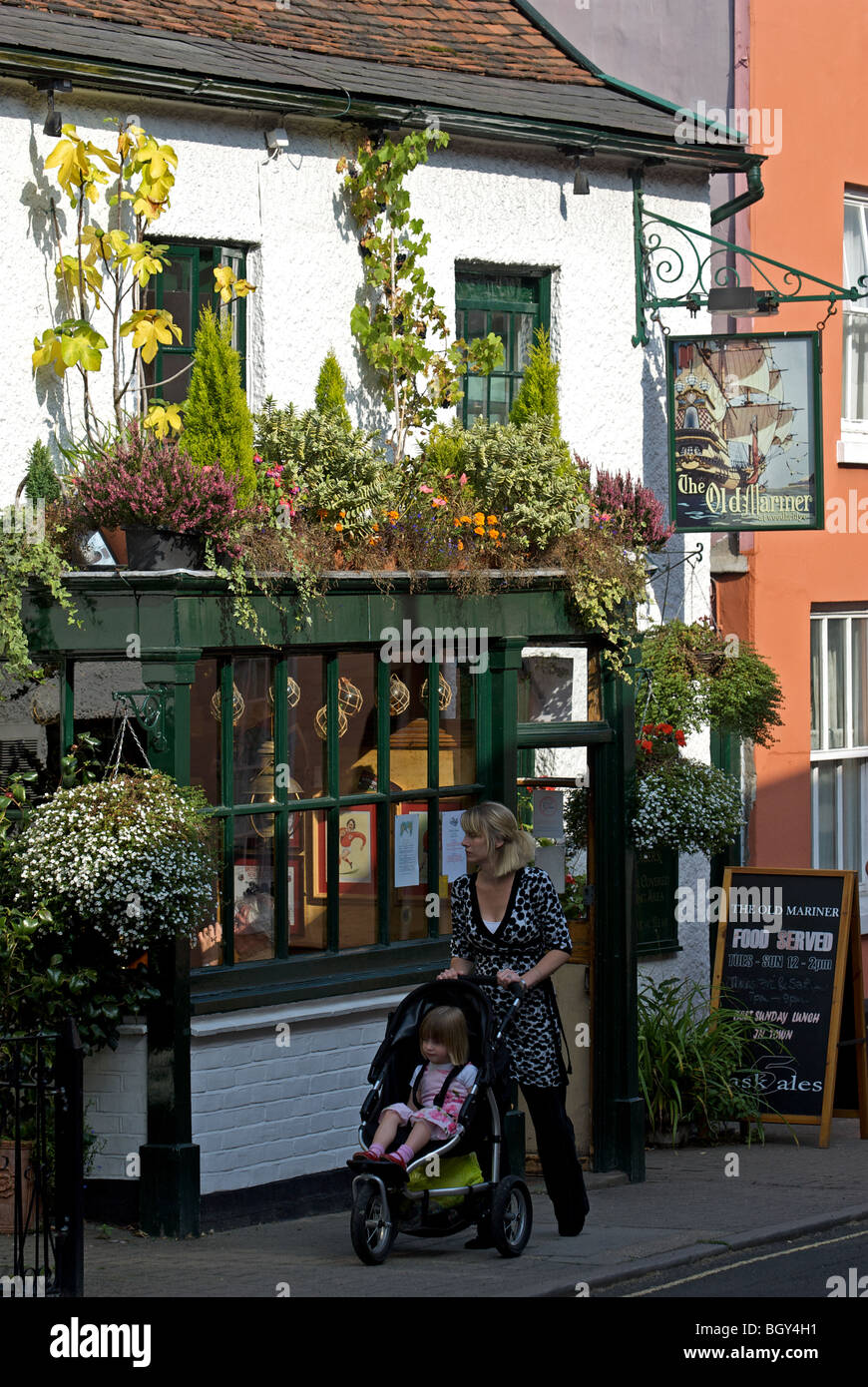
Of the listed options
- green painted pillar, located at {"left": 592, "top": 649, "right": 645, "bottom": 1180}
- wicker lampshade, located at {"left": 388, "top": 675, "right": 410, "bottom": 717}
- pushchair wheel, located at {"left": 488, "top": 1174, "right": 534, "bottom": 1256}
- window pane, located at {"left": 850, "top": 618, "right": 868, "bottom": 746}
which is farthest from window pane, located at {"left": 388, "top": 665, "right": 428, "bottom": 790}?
window pane, located at {"left": 850, "top": 618, "right": 868, "bottom": 746}

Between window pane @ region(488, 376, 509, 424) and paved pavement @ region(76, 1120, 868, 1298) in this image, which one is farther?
window pane @ region(488, 376, 509, 424)

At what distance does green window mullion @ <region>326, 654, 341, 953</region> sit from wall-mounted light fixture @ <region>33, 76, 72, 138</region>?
2926 millimetres

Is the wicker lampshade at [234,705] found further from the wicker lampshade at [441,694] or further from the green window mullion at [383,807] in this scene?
the wicker lampshade at [441,694]

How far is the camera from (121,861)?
9.19 meters

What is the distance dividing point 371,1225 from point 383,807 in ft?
9.35

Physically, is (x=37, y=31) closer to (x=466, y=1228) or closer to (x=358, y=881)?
(x=358, y=881)

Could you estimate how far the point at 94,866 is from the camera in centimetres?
918

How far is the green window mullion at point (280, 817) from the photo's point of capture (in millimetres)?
10609

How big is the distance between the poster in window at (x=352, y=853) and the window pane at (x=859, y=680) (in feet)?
22.8

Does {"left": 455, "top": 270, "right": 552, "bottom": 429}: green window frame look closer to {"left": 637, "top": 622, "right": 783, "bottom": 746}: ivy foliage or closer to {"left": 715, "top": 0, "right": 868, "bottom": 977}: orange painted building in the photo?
{"left": 637, "top": 622, "right": 783, "bottom": 746}: ivy foliage

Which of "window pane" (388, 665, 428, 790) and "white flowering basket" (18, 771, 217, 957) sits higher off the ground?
"window pane" (388, 665, 428, 790)

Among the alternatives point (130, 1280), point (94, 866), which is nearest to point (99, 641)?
point (94, 866)

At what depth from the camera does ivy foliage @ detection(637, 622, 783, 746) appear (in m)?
13.0

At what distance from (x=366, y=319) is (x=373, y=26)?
2.32 metres
